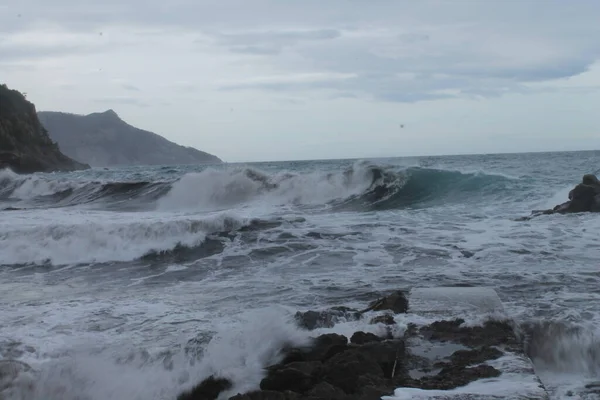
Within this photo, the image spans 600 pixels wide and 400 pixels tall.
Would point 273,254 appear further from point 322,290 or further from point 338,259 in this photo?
point 322,290

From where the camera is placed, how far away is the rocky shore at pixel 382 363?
13.6ft

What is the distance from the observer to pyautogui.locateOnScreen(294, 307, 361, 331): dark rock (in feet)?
18.8

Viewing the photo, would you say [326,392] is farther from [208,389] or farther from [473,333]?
[473,333]

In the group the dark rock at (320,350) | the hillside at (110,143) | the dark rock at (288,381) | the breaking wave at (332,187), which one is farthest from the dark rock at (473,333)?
the hillside at (110,143)

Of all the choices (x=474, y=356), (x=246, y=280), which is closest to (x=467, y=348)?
(x=474, y=356)

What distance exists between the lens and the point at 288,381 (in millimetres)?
4375

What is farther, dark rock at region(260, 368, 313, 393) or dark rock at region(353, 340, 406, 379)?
dark rock at region(353, 340, 406, 379)

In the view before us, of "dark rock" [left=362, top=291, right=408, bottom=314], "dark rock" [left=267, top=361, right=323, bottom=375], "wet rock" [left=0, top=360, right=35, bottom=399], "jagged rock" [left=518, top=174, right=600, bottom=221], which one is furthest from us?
"jagged rock" [left=518, top=174, right=600, bottom=221]

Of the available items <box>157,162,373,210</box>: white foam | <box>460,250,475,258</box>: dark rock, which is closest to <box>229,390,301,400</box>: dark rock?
<box>460,250,475,258</box>: dark rock

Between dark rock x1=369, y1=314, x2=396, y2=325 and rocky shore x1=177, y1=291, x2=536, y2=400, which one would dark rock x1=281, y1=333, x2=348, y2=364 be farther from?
dark rock x1=369, y1=314, x2=396, y2=325

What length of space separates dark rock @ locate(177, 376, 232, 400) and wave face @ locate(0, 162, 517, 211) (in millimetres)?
14585

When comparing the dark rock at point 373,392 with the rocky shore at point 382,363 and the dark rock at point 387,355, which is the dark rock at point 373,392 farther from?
the dark rock at point 387,355

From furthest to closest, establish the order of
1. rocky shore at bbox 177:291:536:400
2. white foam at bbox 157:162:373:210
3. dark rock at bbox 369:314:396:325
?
white foam at bbox 157:162:373:210 → dark rock at bbox 369:314:396:325 → rocky shore at bbox 177:291:536:400

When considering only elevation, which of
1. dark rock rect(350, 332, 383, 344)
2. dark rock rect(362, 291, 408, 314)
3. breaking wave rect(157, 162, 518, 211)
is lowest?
dark rock rect(350, 332, 383, 344)
